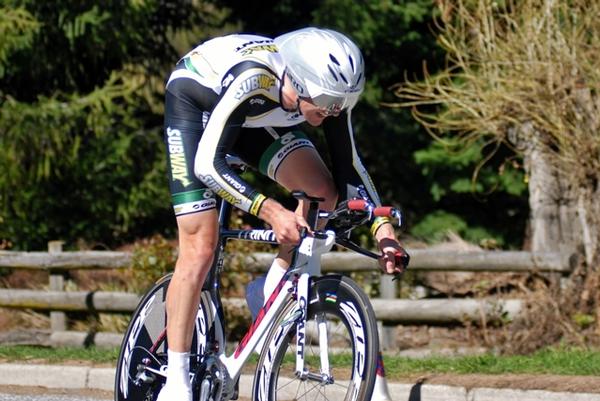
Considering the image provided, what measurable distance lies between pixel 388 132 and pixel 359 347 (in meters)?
10.6

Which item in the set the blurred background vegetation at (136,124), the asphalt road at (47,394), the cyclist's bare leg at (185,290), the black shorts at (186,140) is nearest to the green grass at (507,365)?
the asphalt road at (47,394)

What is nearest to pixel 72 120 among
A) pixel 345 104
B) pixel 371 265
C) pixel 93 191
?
pixel 93 191

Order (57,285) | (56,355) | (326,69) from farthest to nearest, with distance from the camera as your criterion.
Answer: (57,285) < (56,355) < (326,69)

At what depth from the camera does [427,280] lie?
11.1 m

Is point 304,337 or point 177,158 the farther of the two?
point 177,158

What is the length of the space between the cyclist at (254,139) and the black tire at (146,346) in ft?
1.04

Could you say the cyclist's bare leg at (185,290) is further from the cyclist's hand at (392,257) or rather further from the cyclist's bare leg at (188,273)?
the cyclist's hand at (392,257)

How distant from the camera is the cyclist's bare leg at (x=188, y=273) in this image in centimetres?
545

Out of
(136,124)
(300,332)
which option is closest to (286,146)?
(300,332)

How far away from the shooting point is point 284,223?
4977 millimetres

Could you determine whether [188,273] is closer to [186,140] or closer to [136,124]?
[186,140]

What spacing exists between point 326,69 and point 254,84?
1.27 feet

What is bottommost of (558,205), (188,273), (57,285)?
(188,273)

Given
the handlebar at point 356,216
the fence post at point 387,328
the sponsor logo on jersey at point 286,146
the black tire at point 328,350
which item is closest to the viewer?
the black tire at point 328,350
